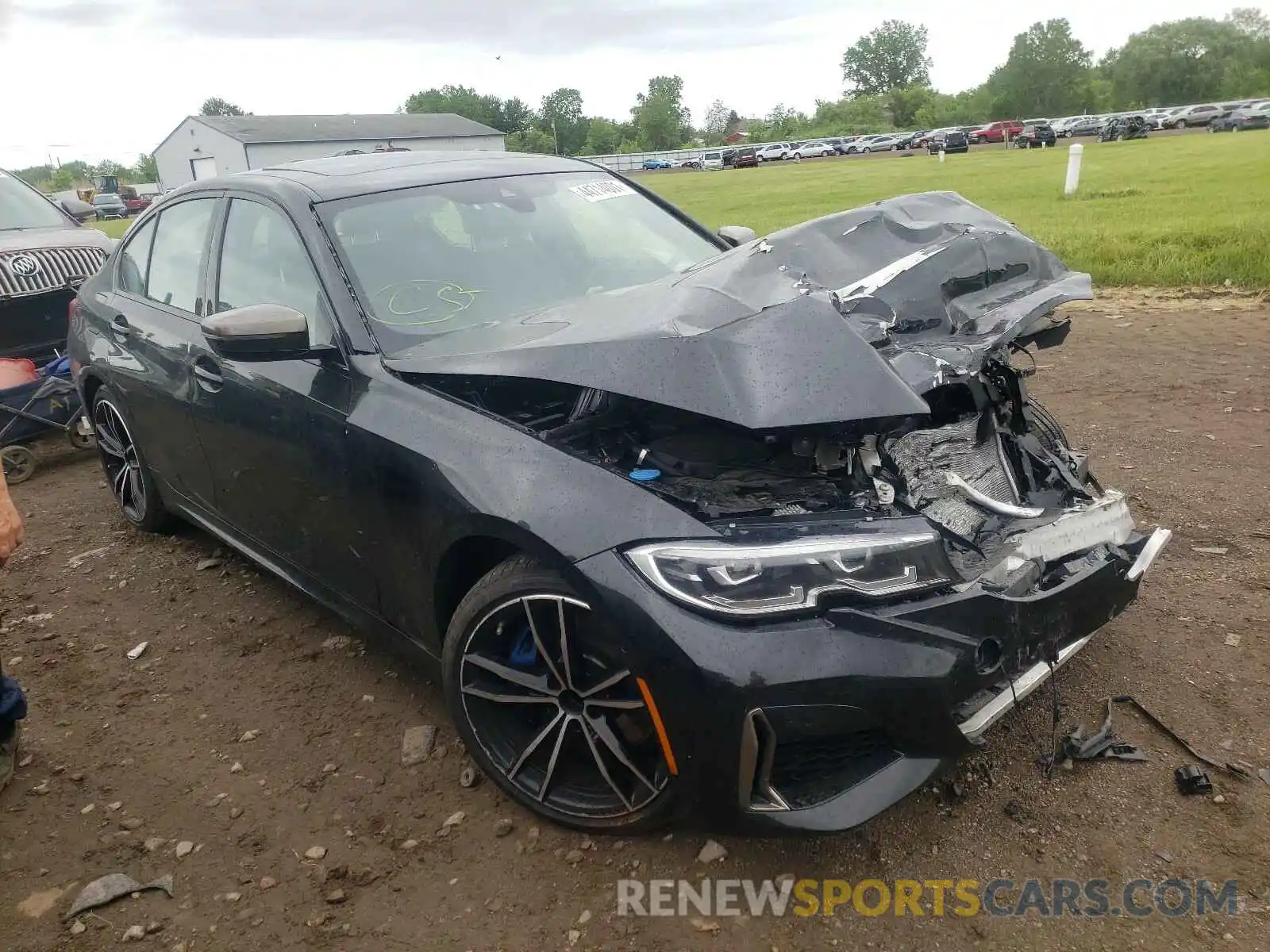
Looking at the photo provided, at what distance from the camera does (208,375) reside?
11.5ft

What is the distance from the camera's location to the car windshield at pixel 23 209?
7574 mm

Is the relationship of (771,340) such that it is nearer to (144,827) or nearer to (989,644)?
(989,644)

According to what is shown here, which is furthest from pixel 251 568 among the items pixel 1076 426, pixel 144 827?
pixel 1076 426

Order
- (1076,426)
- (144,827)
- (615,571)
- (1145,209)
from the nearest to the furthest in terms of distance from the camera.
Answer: (615,571) < (144,827) < (1076,426) < (1145,209)

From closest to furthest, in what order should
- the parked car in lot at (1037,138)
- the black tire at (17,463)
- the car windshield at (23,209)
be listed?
the black tire at (17,463) → the car windshield at (23,209) → the parked car in lot at (1037,138)

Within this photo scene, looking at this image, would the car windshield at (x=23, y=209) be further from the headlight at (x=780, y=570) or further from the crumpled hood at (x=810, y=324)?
the headlight at (x=780, y=570)

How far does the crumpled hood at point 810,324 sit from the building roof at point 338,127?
7152 cm

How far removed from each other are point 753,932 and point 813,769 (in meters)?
0.42

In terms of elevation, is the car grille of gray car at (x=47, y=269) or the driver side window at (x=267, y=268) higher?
the driver side window at (x=267, y=268)

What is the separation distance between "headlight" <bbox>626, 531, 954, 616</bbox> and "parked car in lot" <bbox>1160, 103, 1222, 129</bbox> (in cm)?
6381

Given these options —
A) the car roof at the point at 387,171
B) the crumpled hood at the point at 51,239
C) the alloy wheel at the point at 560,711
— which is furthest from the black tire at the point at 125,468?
the crumpled hood at the point at 51,239

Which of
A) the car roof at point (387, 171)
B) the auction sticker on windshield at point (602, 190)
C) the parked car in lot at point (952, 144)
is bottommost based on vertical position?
the parked car in lot at point (952, 144)

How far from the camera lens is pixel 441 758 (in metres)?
2.93

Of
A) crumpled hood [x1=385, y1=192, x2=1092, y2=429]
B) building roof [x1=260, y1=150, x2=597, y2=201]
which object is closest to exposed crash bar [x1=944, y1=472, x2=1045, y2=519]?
crumpled hood [x1=385, y1=192, x2=1092, y2=429]
